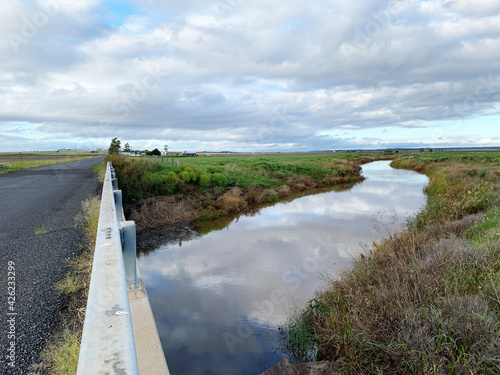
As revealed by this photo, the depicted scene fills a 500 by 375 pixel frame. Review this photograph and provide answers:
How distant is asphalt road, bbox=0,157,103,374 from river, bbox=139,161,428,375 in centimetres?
288

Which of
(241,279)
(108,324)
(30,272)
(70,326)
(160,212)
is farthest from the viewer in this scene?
(160,212)

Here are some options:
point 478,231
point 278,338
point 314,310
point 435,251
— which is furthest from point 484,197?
point 278,338

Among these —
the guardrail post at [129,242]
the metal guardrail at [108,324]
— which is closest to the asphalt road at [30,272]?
the guardrail post at [129,242]

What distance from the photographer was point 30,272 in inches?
173

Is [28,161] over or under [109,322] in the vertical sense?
Result: over

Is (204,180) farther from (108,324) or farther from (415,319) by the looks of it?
(108,324)

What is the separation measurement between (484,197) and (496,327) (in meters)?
10.8

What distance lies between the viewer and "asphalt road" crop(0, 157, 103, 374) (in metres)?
2.83

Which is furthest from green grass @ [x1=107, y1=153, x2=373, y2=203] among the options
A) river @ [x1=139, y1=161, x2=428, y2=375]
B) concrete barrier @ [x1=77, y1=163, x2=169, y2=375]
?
concrete barrier @ [x1=77, y1=163, x2=169, y2=375]

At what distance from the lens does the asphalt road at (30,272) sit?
9.29 ft

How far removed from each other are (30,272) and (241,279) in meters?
6.38

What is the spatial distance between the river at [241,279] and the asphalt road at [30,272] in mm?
2879

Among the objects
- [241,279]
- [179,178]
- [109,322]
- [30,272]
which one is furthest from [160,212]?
[109,322]

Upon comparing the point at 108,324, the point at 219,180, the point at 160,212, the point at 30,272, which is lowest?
the point at 160,212
